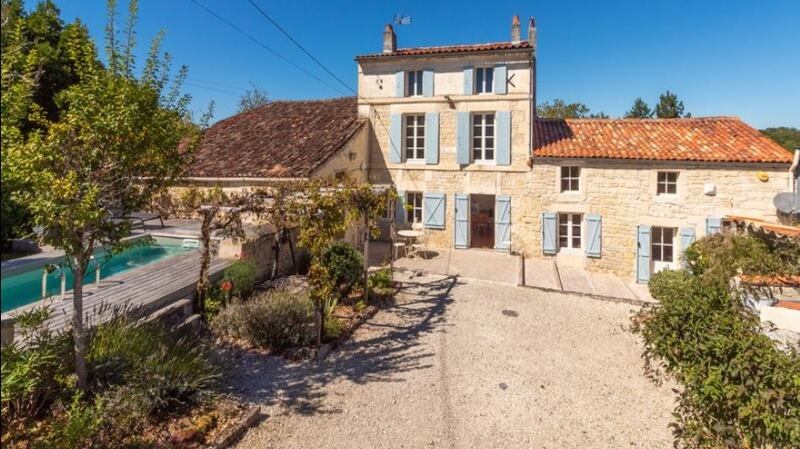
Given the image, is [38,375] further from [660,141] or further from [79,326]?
[660,141]

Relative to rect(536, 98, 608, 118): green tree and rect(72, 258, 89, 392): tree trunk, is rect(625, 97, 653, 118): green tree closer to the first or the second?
rect(536, 98, 608, 118): green tree

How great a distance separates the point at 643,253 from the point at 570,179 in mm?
3342

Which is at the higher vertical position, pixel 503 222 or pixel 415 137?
pixel 415 137

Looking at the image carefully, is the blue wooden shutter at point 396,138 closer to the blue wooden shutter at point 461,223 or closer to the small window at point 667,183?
the blue wooden shutter at point 461,223

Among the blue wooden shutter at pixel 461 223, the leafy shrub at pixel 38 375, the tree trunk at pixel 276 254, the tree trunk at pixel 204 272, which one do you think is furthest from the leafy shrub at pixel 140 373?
the blue wooden shutter at pixel 461 223

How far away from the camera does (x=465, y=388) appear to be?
249 inches

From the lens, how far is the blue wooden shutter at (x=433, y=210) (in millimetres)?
16000

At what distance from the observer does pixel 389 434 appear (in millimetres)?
5152

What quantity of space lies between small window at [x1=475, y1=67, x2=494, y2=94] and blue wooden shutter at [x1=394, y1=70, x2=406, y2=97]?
8.99 ft

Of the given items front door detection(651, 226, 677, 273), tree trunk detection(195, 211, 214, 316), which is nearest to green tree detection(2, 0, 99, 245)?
tree trunk detection(195, 211, 214, 316)

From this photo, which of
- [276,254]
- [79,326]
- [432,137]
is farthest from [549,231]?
[79,326]

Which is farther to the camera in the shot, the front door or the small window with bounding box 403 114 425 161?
the small window with bounding box 403 114 425 161

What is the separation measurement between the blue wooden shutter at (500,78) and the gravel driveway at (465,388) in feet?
Answer: 29.1

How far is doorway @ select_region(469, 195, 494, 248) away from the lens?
17316mm
